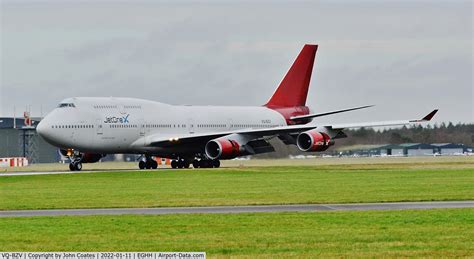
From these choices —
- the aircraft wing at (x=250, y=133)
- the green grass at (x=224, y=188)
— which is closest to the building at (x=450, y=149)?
the aircraft wing at (x=250, y=133)

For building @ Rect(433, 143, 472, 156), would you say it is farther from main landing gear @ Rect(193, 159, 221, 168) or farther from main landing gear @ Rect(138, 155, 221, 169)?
main landing gear @ Rect(193, 159, 221, 168)

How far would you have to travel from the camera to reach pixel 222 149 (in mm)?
73500

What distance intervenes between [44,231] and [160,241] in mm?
3887

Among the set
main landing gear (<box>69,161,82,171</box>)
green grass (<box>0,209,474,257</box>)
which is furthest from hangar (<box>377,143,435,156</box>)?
green grass (<box>0,209,474,257</box>)

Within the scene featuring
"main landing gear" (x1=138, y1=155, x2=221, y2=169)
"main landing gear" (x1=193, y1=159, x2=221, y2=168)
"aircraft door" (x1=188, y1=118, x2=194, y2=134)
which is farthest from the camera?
"aircraft door" (x1=188, y1=118, x2=194, y2=134)

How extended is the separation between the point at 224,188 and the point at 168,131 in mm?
31002

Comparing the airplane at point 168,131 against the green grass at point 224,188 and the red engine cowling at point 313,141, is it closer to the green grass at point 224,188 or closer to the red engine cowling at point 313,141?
the red engine cowling at point 313,141

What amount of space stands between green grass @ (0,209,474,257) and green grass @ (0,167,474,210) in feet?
21.9

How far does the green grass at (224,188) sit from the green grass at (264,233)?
669 centimetres

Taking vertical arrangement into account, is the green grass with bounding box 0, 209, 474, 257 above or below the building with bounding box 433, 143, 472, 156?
below

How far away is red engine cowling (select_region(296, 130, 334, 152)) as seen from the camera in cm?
7250

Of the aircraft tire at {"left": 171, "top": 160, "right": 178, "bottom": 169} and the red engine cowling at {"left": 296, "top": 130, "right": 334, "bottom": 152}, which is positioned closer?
the red engine cowling at {"left": 296, "top": 130, "right": 334, "bottom": 152}

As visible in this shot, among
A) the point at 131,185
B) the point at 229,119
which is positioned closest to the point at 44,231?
the point at 131,185

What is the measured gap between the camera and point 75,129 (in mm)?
71875
